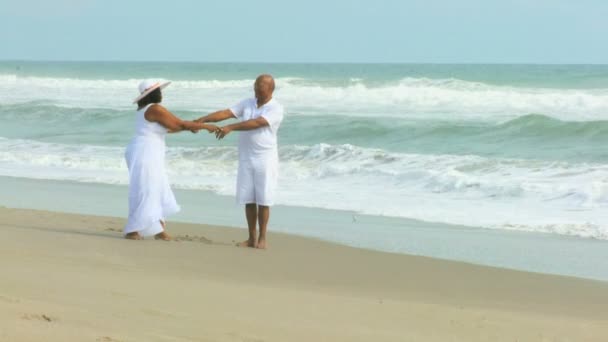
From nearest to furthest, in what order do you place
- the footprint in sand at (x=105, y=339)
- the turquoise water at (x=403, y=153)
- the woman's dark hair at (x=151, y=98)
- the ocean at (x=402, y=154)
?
the footprint in sand at (x=105, y=339) → the woman's dark hair at (x=151, y=98) → the ocean at (x=402, y=154) → the turquoise water at (x=403, y=153)

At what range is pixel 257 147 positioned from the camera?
25.7 feet

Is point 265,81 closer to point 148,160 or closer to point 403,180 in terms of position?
point 148,160

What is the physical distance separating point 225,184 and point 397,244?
17.6 ft

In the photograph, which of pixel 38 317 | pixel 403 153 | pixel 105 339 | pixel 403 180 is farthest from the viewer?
pixel 403 153

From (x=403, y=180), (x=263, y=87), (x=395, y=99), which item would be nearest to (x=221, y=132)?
(x=263, y=87)

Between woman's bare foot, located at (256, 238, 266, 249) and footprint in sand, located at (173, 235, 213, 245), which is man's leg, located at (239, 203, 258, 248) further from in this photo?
footprint in sand, located at (173, 235, 213, 245)

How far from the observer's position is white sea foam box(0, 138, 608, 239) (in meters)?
10.4

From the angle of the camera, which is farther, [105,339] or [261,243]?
[261,243]

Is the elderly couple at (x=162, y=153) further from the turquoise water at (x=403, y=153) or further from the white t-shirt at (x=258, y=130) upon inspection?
the turquoise water at (x=403, y=153)

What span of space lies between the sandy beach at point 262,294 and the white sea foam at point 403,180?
2766 millimetres

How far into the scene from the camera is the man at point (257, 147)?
7707mm

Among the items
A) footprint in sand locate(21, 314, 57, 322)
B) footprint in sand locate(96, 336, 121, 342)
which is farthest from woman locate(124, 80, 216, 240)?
footprint in sand locate(96, 336, 121, 342)

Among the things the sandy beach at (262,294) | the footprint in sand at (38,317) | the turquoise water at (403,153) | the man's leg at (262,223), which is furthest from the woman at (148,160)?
the footprint in sand at (38,317)

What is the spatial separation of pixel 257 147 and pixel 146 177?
0.92m
